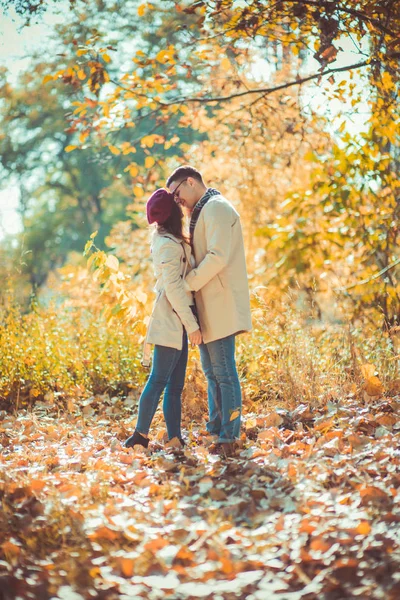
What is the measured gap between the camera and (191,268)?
4.13 metres

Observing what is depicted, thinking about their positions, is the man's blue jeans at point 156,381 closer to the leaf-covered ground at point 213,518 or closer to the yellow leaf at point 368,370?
the leaf-covered ground at point 213,518

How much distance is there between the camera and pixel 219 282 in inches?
157

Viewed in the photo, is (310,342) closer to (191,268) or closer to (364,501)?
(191,268)

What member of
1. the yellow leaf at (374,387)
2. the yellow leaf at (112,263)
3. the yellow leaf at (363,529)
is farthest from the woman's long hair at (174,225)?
the yellow leaf at (363,529)

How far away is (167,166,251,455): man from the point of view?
12.8 feet

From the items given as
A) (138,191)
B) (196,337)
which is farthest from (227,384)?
(138,191)

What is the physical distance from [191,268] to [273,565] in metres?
2.15

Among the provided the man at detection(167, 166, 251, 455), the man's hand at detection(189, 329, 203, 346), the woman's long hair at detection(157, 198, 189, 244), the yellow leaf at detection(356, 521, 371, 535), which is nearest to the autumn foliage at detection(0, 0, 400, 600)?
the yellow leaf at detection(356, 521, 371, 535)

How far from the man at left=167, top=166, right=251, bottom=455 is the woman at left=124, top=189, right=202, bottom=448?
0.29 feet

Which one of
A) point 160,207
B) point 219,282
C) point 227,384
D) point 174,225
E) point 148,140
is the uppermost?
point 148,140

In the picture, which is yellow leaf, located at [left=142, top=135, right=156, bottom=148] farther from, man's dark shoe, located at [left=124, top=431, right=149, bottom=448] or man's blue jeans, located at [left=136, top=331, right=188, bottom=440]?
man's dark shoe, located at [left=124, top=431, right=149, bottom=448]

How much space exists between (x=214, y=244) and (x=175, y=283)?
1.07 ft

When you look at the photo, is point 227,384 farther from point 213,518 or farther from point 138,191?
point 138,191

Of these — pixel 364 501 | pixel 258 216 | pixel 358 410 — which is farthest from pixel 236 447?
pixel 258 216
